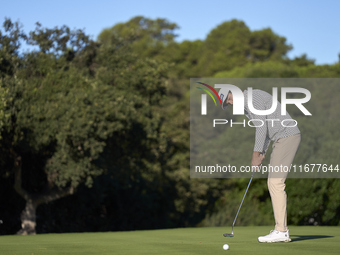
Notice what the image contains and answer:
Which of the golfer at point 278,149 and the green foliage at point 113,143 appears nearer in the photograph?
the golfer at point 278,149

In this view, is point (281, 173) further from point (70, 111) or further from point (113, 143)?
point (113, 143)

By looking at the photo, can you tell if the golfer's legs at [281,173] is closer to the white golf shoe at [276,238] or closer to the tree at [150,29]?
the white golf shoe at [276,238]

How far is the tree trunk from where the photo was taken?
2536cm

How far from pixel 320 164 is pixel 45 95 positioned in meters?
20.7

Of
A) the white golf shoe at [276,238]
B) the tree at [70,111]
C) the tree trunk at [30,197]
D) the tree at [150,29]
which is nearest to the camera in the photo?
the white golf shoe at [276,238]

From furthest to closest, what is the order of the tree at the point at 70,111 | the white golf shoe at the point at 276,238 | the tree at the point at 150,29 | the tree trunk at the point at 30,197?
the tree at the point at 150,29, the tree trunk at the point at 30,197, the tree at the point at 70,111, the white golf shoe at the point at 276,238

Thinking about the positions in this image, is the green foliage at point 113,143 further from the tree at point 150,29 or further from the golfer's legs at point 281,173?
the tree at point 150,29

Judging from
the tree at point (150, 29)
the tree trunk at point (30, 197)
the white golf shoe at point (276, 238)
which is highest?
the tree at point (150, 29)

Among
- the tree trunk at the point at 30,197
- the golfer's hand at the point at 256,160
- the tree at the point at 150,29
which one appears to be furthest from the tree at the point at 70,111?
the tree at the point at 150,29

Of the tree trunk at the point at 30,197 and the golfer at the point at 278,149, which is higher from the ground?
the golfer at the point at 278,149

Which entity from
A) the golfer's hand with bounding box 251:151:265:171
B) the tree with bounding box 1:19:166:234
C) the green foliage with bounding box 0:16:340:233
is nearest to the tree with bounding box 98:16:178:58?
the green foliage with bounding box 0:16:340:233

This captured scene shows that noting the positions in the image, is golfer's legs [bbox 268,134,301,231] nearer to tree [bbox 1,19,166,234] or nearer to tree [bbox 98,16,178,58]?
tree [bbox 1,19,166,234]

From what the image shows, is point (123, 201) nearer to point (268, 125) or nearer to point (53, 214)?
point (53, 214)

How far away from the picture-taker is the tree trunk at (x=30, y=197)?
25.4 meters
